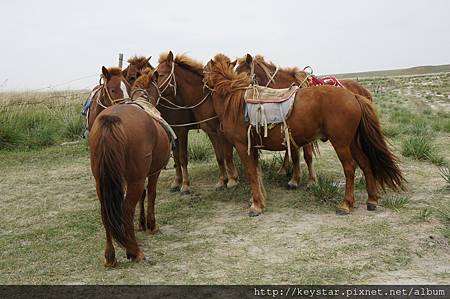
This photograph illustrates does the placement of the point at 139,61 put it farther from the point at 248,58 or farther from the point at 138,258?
the point at 138,258

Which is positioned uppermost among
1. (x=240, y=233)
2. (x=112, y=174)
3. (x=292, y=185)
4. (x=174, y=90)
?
(x=174, y=90)

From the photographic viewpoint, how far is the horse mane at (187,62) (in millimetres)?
6039

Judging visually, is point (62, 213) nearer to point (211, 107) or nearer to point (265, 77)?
point (211, 107)

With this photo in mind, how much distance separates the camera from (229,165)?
21.6ft

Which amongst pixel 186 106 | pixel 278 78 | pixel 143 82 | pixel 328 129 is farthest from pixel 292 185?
pixel 143 82

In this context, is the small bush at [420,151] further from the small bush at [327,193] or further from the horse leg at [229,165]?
the horse leg at [229,165]

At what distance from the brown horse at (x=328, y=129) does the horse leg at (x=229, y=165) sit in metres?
0.84

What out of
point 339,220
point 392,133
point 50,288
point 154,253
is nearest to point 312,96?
point 339,220

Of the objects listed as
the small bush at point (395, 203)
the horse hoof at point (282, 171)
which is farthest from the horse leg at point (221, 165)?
the small bush at point (395, 203)

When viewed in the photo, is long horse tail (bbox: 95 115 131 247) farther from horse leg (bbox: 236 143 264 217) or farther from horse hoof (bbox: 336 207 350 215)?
horse hoof (bbox: 336 207 350 215)

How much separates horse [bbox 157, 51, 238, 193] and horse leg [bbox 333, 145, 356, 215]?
1.87 meters

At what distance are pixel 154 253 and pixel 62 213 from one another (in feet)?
6.97

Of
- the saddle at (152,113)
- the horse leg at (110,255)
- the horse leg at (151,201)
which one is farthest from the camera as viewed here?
the horse leg at (151,201)

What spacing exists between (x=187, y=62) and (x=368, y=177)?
9.60 ft
